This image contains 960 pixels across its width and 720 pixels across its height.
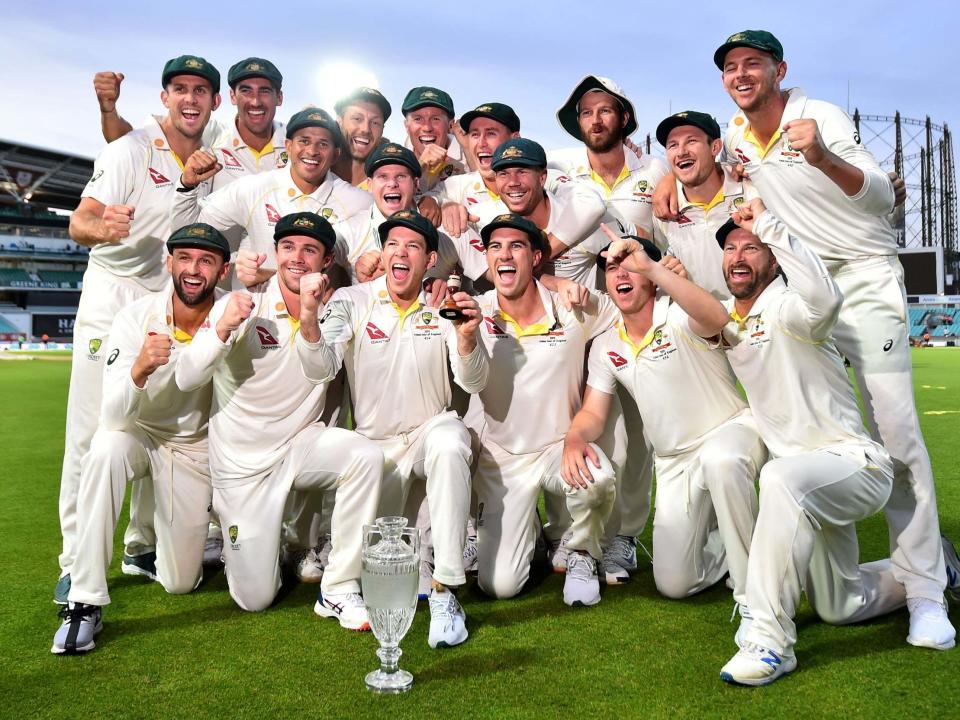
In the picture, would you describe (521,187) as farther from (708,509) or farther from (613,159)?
(708,509)

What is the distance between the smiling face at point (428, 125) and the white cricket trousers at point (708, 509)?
9.08 ft

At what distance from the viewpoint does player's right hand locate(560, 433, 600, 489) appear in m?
4.27

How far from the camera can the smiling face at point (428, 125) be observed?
5.73 metres

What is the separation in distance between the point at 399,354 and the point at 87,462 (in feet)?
5.33

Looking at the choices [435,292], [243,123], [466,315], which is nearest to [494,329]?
[435,292]

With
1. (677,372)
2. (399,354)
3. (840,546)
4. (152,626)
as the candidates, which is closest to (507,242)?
(399,354)

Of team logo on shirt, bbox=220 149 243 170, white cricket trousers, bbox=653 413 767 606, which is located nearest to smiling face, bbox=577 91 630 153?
white cricket trousers, bbox=653 413 767 606

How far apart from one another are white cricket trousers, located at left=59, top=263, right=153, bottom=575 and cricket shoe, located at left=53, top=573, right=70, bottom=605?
0.81 ft

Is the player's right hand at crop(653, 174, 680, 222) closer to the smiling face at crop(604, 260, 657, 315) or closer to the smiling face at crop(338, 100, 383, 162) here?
the smiling face at crop(604, 260, 657, 315)

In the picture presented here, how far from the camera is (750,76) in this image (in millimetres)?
4258

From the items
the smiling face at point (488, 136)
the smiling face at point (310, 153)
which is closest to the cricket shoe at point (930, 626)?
the smiling face at point (488, 136)

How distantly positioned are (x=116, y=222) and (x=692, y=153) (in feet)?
10.2

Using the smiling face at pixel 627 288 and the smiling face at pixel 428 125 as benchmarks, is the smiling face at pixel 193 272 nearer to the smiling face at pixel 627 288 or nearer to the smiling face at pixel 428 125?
the smiling face at pixel 428 125

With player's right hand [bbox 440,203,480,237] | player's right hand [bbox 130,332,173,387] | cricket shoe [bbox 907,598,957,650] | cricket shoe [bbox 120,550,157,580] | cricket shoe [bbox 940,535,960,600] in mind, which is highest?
player's right hand [bbox 440,203,480,237]
